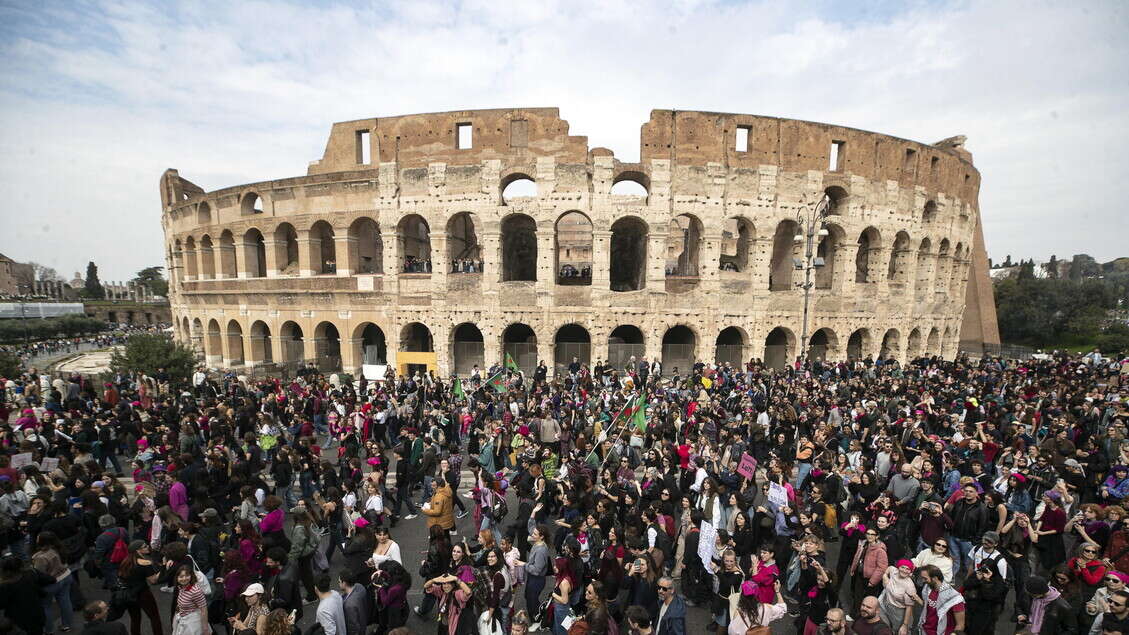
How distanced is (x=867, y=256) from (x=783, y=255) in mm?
4863

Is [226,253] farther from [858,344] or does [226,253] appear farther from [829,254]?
[858,344]

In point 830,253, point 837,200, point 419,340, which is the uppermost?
point 837,200

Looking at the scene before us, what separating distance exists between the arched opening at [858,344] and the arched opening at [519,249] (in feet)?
60.0

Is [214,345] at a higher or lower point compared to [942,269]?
lower

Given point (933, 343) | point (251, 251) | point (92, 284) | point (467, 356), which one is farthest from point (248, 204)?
point (92, 284)

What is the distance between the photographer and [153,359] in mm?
21781

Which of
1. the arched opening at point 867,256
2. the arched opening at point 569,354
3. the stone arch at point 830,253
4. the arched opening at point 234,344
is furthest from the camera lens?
the arched opening at point 234,344

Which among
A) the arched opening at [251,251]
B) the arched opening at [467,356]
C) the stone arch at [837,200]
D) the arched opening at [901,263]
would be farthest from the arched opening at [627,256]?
the arched opening at [251,251]

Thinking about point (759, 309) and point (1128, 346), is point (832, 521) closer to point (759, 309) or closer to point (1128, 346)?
point (759, 309)

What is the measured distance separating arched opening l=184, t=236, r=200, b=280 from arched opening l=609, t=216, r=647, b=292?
25800mm

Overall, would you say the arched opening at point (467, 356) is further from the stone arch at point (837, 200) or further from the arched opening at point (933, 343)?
the arched opening at point (933, 343)

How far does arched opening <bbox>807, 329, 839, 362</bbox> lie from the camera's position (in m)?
25.5

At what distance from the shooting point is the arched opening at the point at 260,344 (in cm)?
2758

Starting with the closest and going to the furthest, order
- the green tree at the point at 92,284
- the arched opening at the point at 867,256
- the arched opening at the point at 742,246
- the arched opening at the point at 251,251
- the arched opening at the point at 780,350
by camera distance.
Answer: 1. the arched opening at the point at 742,246
2. the arched opening at the point at 780,350
3. the arched opening at the point at 867,256
4. the arched opening at the point at 251,251
5. the green tree at the point at 92,284
